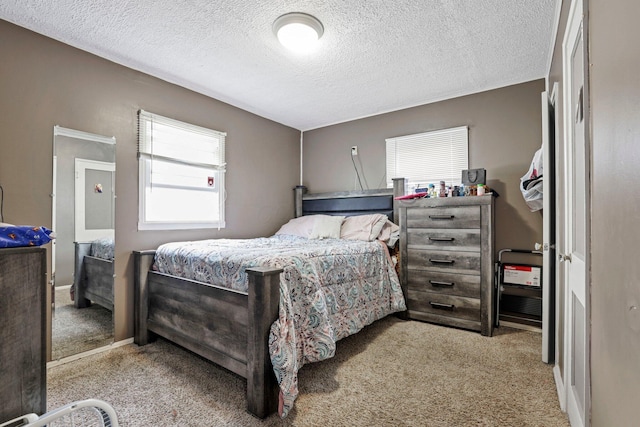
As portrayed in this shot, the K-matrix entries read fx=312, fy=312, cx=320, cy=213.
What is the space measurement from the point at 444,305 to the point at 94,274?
3089 millimetres

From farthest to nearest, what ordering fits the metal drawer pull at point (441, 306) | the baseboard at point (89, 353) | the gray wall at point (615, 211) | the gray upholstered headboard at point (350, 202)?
the gray upholstered headboard at point (350, 202)
the metal drawer pull at point (441, 306)
the baseboard at point (89, 353)
the gray wall at point (615, 211)

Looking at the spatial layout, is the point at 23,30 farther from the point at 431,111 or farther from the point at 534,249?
the point at 534,249

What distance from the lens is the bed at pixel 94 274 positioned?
2.46m

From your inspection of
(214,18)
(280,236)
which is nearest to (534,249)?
(280,236)

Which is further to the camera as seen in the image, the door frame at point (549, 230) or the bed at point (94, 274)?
the bed at point (94, 274)

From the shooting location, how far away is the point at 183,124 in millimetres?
3158

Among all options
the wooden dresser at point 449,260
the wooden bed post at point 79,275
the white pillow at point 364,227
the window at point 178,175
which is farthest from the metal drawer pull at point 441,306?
the wooden bed post at point 79,275

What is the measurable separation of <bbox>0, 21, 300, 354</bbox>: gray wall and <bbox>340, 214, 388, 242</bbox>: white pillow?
1.17 meters

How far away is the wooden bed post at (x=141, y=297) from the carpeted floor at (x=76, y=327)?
203 mm

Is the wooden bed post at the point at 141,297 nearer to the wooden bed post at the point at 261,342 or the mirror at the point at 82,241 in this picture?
the mirror at the point at 82,241

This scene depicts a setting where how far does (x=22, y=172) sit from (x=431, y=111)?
3.80 meters

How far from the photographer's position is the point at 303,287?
6.61 feet

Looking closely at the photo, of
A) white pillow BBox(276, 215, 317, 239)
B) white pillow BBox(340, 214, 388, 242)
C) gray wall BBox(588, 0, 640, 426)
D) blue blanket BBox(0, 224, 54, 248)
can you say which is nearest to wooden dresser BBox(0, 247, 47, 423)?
blue blanket BBox(0, 224, 54, 248)

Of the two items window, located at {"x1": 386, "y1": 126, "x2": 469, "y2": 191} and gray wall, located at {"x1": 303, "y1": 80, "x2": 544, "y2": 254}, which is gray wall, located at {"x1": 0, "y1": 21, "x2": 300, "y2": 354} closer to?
gray wall, located at {"x1": 303, "y1": 80, "x2": 544, "y2": 254}
